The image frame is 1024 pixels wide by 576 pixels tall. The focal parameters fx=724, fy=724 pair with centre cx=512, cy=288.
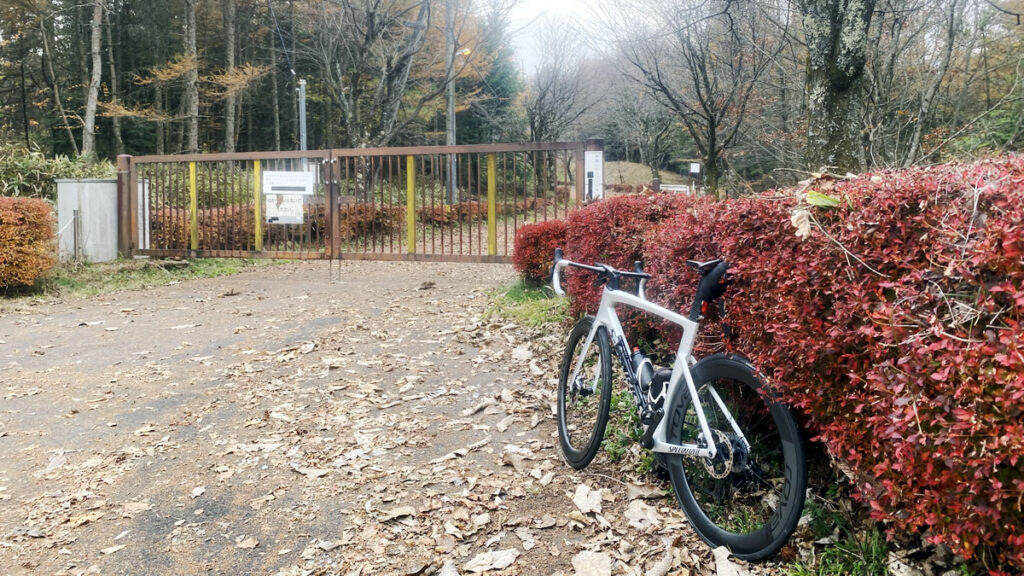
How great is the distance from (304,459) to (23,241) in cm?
795

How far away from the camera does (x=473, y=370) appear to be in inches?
236

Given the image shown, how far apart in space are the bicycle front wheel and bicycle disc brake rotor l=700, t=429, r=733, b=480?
0.80 m

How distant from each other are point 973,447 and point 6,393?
647 cm

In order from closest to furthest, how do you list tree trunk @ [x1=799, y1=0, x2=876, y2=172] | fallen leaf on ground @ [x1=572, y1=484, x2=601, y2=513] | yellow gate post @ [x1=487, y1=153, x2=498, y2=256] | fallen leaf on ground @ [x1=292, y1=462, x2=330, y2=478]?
fallen leaf on ground @ [x1=572, y1=484, x2=601, y2=513], fallen leaf on ground @ [x1=292, y1=462, x2=330, y2=478], tree trunk @ [x1=799, y1=0, x2=876, y2=172], yellow gate post @ [x1=487, y1=153, x2=498, y2=256]

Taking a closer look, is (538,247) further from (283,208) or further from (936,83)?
(283,208)

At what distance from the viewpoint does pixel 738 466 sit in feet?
9.12

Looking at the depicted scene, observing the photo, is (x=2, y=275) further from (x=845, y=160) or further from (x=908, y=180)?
(x=908, y=180)

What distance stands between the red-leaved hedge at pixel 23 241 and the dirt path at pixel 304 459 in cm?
239

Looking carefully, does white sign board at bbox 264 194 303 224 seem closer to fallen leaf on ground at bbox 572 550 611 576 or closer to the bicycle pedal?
the bicycle pedal

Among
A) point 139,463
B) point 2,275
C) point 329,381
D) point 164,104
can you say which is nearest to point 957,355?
point 139,463

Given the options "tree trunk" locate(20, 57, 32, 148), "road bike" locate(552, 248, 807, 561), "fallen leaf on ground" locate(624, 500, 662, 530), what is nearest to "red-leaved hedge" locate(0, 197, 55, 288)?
"road bike" locate(552, 248, 807, 561)

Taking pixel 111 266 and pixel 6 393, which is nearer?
pixel 6 393

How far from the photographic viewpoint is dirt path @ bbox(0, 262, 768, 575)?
333cm

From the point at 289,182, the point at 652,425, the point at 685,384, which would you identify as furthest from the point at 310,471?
the point at 289,182
